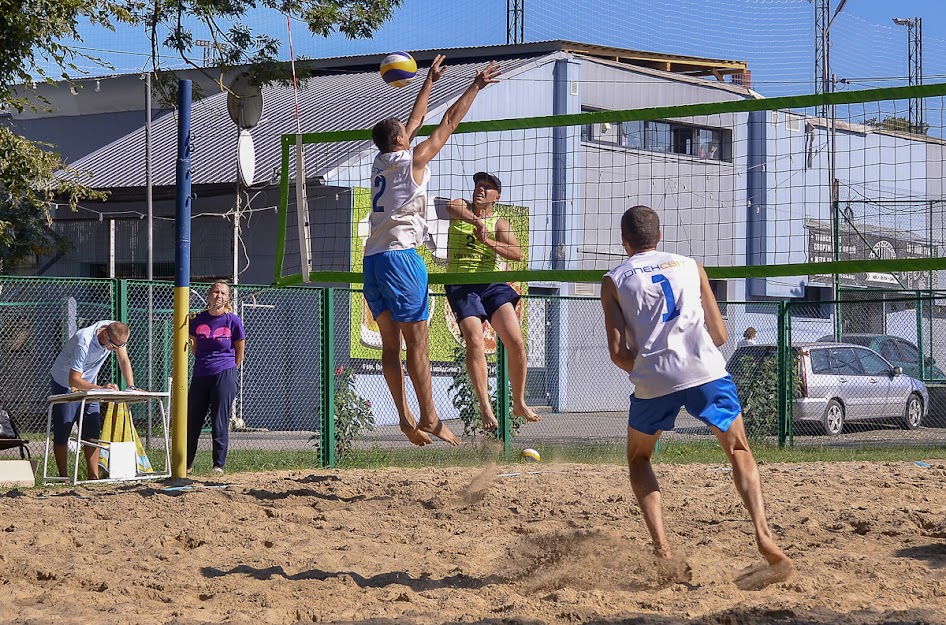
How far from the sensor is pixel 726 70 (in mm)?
27609

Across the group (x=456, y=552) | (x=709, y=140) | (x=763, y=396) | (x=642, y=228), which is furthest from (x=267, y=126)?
(x=642, y=228)

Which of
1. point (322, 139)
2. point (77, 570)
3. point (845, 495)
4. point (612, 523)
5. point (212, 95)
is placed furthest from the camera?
point (212, 95)

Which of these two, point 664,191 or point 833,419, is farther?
point 664,191

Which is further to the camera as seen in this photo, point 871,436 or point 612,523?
point 871,436

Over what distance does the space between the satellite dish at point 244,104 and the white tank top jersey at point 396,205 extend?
5921mm

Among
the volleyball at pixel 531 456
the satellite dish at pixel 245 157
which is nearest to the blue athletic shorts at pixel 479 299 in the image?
the satellite dish at pixel 245 157

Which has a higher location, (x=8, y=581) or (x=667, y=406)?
(x=667, y=406)

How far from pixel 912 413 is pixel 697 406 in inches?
447

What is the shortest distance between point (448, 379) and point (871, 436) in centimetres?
682

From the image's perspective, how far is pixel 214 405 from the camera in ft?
34.2

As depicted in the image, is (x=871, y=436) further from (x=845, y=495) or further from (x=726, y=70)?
(x=726, y=70)

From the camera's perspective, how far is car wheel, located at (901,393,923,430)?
15.3 meters

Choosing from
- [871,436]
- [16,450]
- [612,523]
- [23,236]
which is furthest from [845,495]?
[23,236]

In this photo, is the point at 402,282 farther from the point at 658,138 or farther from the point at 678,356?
the point at 658,138
